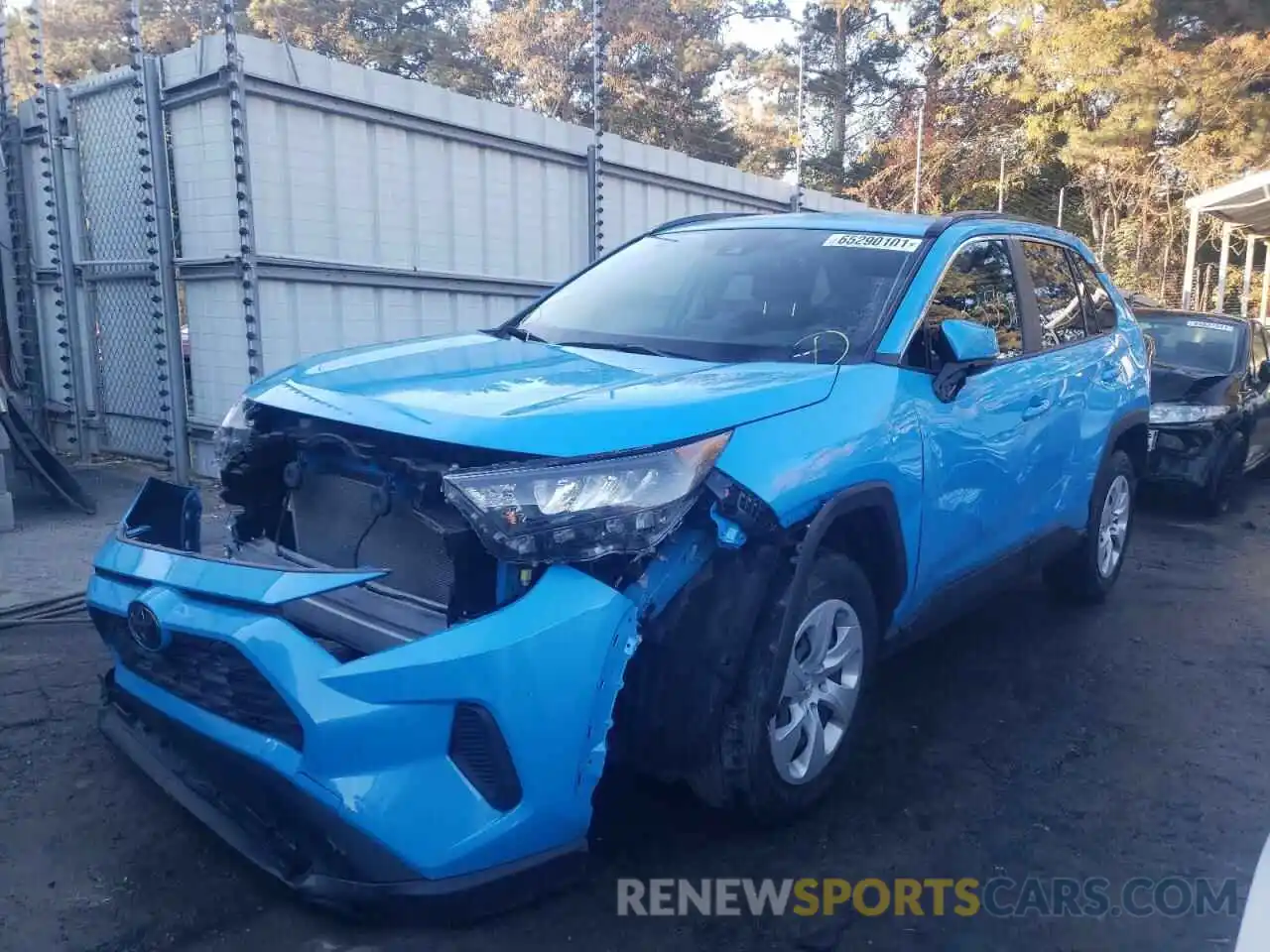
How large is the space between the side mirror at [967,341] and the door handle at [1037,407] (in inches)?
31.2

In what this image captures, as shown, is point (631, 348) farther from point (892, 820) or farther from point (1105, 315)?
point (1105, 315)

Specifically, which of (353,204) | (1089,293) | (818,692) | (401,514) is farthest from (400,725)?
(353,204)

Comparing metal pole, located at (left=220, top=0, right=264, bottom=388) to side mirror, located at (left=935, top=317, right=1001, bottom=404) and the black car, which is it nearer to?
side mirror, located at (left=935, top=317, right=1001, bottom=404)

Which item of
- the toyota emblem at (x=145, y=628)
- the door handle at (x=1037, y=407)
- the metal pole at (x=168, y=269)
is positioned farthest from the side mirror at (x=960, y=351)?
the metal pole at (x=168, y=269)

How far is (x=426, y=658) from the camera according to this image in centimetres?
224

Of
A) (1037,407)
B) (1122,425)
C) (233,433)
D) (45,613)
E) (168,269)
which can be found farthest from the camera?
(168,269)

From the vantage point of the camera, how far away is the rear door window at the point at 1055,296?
4.55m

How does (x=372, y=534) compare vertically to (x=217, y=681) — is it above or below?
above

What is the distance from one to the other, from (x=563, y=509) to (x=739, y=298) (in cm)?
164

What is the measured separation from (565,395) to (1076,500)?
3.02m

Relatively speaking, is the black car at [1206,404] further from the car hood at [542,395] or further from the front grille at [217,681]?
the front grille at [217,681]

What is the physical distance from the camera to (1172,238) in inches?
889

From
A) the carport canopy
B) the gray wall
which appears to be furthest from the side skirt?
the carport canopy

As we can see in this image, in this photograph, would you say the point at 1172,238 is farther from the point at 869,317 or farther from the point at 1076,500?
the point at 869,317
